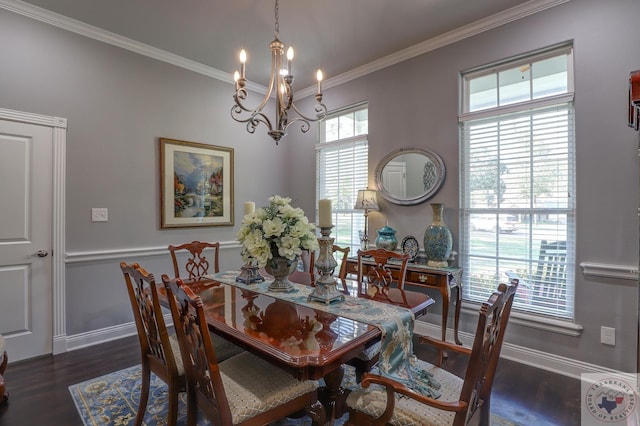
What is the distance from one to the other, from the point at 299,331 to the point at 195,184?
8.90ft

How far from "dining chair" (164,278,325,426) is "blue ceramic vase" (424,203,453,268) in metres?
1.76

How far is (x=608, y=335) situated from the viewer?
7.57 ft

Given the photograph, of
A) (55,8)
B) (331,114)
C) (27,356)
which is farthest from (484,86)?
(27,356)

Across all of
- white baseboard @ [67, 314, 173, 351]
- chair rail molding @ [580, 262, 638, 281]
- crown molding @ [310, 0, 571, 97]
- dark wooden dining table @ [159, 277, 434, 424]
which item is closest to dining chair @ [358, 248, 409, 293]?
dark wooden dining table @ [159, 277, 434, 424]

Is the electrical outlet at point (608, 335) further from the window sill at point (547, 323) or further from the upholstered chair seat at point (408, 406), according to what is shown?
the upholstered chair seat at point (408, 406)

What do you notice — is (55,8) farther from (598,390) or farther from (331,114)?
(598,390)

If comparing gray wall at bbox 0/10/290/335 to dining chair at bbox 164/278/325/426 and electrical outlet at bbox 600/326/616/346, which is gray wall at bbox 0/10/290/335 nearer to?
dining chair at bbox 164/278/325/426

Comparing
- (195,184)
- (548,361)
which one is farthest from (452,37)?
(195,184)

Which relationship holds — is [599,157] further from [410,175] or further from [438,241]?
[410,175]

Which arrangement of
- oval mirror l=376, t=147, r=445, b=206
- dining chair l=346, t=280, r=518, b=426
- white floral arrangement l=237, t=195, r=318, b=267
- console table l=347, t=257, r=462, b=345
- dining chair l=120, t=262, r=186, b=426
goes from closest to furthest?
dining chair l=346, t=280, r=518, b=426 → dining chair l=120, t=262, r=186, b=426 → white floral arrangement l=237, t=195, r=318, b=267 → console table l=347, t=257, r=462, b=345 → oval mirror l=376, t=147, r=445, b=206

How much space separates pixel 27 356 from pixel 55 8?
9.40ft

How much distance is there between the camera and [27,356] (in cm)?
270

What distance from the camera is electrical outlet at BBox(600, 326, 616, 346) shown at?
2287 mm

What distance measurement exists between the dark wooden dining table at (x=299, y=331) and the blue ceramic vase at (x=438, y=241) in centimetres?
96
